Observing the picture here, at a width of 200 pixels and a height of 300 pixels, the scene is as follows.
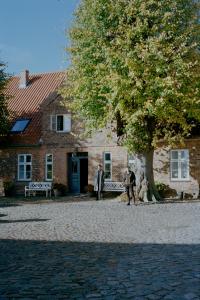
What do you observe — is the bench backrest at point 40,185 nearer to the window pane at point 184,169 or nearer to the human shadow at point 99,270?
the window pane at point 184,169

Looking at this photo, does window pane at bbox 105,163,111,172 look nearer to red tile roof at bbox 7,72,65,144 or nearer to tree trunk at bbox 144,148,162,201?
red tile roof at bbox 7,72,65,144

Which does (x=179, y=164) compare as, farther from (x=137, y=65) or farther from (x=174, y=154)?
(x=137, y=65)

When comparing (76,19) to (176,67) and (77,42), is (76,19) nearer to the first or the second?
(77,42)

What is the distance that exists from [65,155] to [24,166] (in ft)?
11.5

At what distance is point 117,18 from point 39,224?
1353cm

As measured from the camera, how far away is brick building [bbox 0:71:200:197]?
29812 millimetres

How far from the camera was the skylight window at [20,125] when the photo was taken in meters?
35.8

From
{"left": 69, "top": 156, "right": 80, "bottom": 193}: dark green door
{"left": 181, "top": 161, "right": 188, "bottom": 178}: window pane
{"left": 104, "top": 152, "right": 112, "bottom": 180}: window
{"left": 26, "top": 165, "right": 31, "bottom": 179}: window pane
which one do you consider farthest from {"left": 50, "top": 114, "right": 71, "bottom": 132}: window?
{"left": 181, "top": 161, "right": 188, "bottom": 178}: window pane

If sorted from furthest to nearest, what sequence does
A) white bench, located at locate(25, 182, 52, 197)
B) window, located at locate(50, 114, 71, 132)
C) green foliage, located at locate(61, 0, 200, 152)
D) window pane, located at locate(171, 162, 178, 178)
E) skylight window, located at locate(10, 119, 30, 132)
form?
1. skylight window, located at locate(10, 119, 30, 132)
2. window, located at locate(50, 114, 71, 132)
3. white bench, located at locate(25, 182, 52, 197)
4. window pane, located at locate(171, 162, 178, 178)
5. green foliage, located at locate(61, 0, 200, 152)

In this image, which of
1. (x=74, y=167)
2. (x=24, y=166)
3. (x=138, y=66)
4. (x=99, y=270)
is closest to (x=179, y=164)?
(x=74, y=167)

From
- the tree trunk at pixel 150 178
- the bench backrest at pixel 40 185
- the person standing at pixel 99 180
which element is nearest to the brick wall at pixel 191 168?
the tree trunk at pixel 150 178

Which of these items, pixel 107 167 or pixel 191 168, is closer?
pixel 191 168

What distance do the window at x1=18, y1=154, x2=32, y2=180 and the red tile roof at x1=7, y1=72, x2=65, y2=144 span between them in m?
1.11

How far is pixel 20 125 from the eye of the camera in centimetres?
3619
